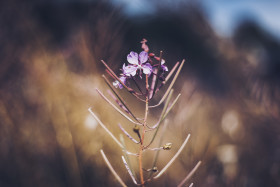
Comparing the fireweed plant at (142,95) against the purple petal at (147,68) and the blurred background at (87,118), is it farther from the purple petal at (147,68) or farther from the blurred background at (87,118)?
the blurred background at (87,118)

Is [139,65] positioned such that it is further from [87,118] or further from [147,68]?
[87,118]

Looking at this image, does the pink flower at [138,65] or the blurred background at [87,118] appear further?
the blurred background at [87,118]

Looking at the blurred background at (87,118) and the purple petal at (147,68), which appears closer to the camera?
the purple petal at (147,68)

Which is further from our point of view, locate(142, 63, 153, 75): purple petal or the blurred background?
the blurred background

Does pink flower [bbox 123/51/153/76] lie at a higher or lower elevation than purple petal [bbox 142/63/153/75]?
higher

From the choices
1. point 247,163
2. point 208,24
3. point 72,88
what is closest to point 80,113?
point 72,88

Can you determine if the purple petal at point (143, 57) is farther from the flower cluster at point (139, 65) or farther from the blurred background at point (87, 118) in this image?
the blurred background at point (87, 118)

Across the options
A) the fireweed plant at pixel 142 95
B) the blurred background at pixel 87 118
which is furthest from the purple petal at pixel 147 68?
the blurred background at pixel 87 118

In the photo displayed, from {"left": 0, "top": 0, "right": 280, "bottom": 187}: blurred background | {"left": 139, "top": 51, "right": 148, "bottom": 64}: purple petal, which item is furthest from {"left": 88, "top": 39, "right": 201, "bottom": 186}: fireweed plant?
{"left": 0, "top": 0, "right": 280, "bottom": 187}: blurred background

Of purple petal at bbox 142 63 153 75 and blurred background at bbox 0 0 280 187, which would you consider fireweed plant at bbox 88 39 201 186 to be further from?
blurred background at bbox 0 0 280 187

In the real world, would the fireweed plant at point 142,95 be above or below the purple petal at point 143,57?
below

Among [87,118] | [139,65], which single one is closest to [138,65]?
[139,65]
